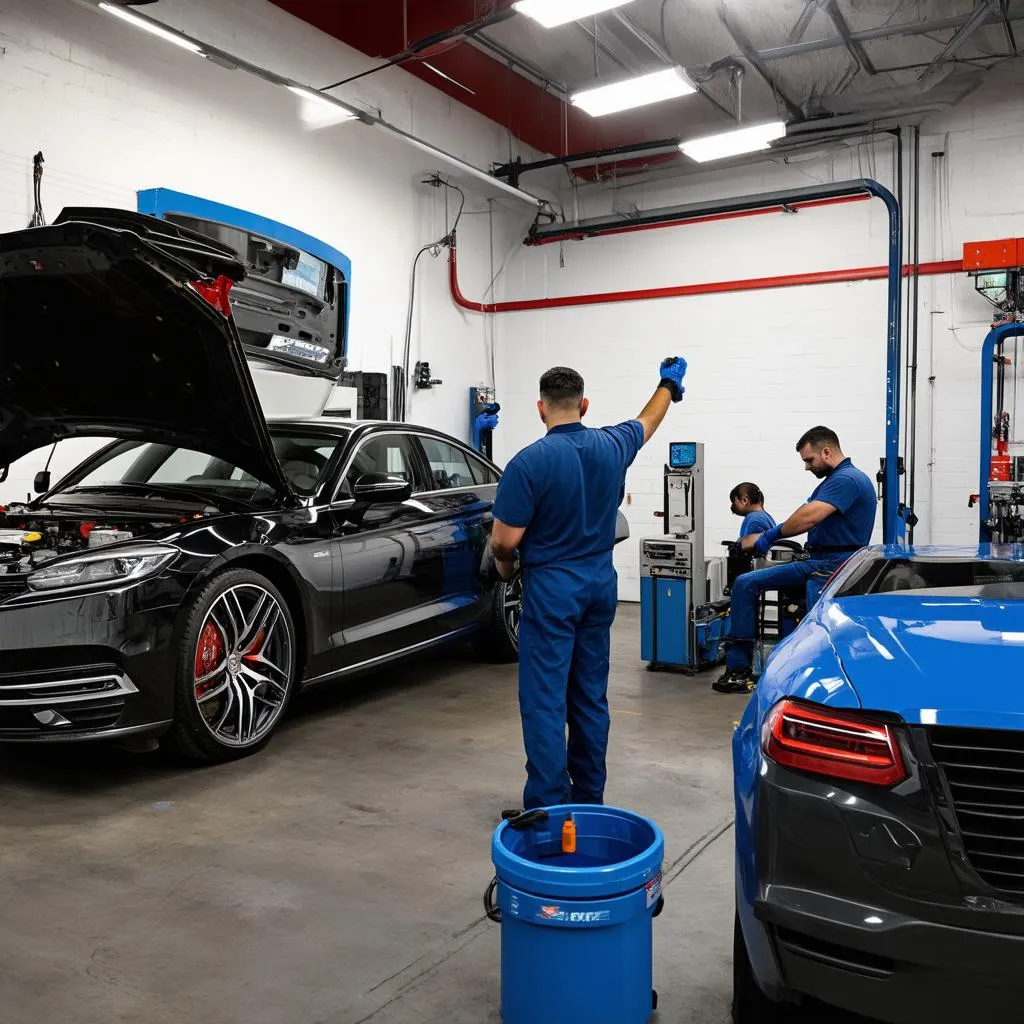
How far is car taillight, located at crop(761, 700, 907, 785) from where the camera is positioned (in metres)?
1.53

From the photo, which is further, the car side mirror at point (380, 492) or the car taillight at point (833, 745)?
the car side mirror at point (380, 492)

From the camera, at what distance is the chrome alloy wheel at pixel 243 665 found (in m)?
3.55

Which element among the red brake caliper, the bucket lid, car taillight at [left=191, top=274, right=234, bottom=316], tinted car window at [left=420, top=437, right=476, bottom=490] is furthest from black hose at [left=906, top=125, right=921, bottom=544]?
the bucket lid

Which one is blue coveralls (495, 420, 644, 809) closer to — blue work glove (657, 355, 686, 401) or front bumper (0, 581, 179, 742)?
blue work glove (657, 355, 686, 401)

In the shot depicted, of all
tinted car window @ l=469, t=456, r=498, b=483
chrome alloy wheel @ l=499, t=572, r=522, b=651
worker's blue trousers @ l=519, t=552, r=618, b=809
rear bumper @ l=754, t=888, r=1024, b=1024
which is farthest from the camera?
tinted car window @ l=469, t=456, r=498, b=483

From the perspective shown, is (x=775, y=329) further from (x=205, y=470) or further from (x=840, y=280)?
(x=205, y=470)

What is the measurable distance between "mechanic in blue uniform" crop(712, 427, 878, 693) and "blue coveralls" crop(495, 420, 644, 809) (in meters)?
2.36

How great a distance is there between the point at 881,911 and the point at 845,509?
147 inches

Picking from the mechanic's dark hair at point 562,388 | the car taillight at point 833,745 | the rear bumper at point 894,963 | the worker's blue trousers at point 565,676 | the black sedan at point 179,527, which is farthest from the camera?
the black sedan at point 179,527

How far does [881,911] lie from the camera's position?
146 centimetres

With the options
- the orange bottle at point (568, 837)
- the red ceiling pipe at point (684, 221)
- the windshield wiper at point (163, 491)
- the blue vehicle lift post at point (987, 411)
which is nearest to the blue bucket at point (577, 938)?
the orange bottle at point (568, 837)

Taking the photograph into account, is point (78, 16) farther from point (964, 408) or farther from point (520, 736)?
point (964, 408)

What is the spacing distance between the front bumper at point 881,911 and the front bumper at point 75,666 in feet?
7.85

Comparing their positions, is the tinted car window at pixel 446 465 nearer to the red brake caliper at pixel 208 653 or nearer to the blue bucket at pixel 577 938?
the red brake caliper at pixel 208 653
